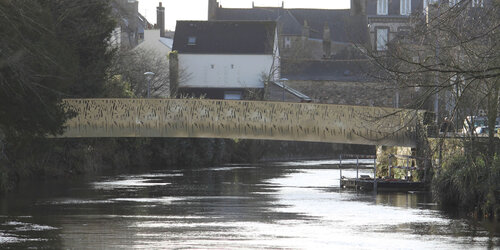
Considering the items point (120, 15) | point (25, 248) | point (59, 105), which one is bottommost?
point (25, 248)

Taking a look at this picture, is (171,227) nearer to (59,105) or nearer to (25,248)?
(25,248)

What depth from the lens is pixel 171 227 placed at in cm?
2956

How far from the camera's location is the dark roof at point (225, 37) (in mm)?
83062

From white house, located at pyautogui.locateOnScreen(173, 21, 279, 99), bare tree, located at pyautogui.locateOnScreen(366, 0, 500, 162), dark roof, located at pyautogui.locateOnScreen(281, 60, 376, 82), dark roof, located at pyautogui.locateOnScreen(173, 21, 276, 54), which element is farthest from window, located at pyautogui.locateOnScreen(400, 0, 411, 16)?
bare tree, located at pyautogui.locateOnScreen(366, 0, 500, 162)

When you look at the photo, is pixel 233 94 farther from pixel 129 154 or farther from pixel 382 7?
pixel 382 7

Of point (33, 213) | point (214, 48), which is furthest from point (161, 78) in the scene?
point (33, 213)

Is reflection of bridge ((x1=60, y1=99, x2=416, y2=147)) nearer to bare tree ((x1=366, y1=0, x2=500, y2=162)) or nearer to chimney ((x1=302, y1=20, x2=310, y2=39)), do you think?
bare tree ((x1=366, y1=0, x2=500, y2=162))

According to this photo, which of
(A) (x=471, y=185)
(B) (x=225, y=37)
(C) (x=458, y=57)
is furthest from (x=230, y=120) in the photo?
(B) (x=225, y=37)

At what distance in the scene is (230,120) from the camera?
4512 cm

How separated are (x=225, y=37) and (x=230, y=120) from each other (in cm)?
4017

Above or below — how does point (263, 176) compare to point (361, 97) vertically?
below

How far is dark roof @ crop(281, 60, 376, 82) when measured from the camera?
86.1 metres

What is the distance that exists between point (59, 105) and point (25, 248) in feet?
57.9

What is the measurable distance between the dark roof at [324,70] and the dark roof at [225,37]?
13.5 ft
